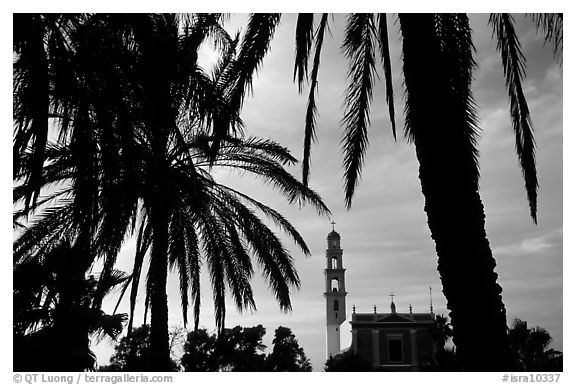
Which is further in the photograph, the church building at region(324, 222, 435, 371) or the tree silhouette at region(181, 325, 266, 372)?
the church building at region(324, 222, 435, 371)

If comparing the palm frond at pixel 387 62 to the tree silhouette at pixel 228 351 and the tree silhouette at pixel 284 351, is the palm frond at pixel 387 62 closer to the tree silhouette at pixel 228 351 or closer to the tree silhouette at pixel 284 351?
the tree silhouette at pixel 228 351

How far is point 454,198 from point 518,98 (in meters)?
2.34

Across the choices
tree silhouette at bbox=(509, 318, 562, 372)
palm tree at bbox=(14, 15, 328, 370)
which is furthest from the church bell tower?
palm tree at bbox=(14, 15, 328, 370)

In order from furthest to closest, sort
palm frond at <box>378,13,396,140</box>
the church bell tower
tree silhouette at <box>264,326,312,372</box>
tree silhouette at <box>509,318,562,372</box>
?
the church bell tower
tree silhouette at <box>264,326,312,372</box>
tree silhouette at <box>509,318,562,372</box>
palm frond at <box>378,13,396,140</box>

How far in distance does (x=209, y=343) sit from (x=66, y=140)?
85.8 feet

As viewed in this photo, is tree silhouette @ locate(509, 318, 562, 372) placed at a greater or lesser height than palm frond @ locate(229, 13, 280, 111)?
lesser

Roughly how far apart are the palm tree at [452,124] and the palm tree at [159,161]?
49.4 inches

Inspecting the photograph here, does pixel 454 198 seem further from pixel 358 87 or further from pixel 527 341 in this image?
pixel 527 341

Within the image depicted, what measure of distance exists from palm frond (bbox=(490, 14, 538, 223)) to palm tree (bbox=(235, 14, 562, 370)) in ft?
0.04

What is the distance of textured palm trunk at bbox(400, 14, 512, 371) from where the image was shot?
5547mm

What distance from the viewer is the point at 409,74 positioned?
6492mm

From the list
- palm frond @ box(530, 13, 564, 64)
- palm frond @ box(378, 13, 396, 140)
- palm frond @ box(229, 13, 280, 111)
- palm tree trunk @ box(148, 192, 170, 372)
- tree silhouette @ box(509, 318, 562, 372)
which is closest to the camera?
palm frond @ box(530, 13, 564, 64)

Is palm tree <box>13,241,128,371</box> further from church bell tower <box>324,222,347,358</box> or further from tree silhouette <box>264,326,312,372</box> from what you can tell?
church bell tower <box>324,222,347,358</box>
